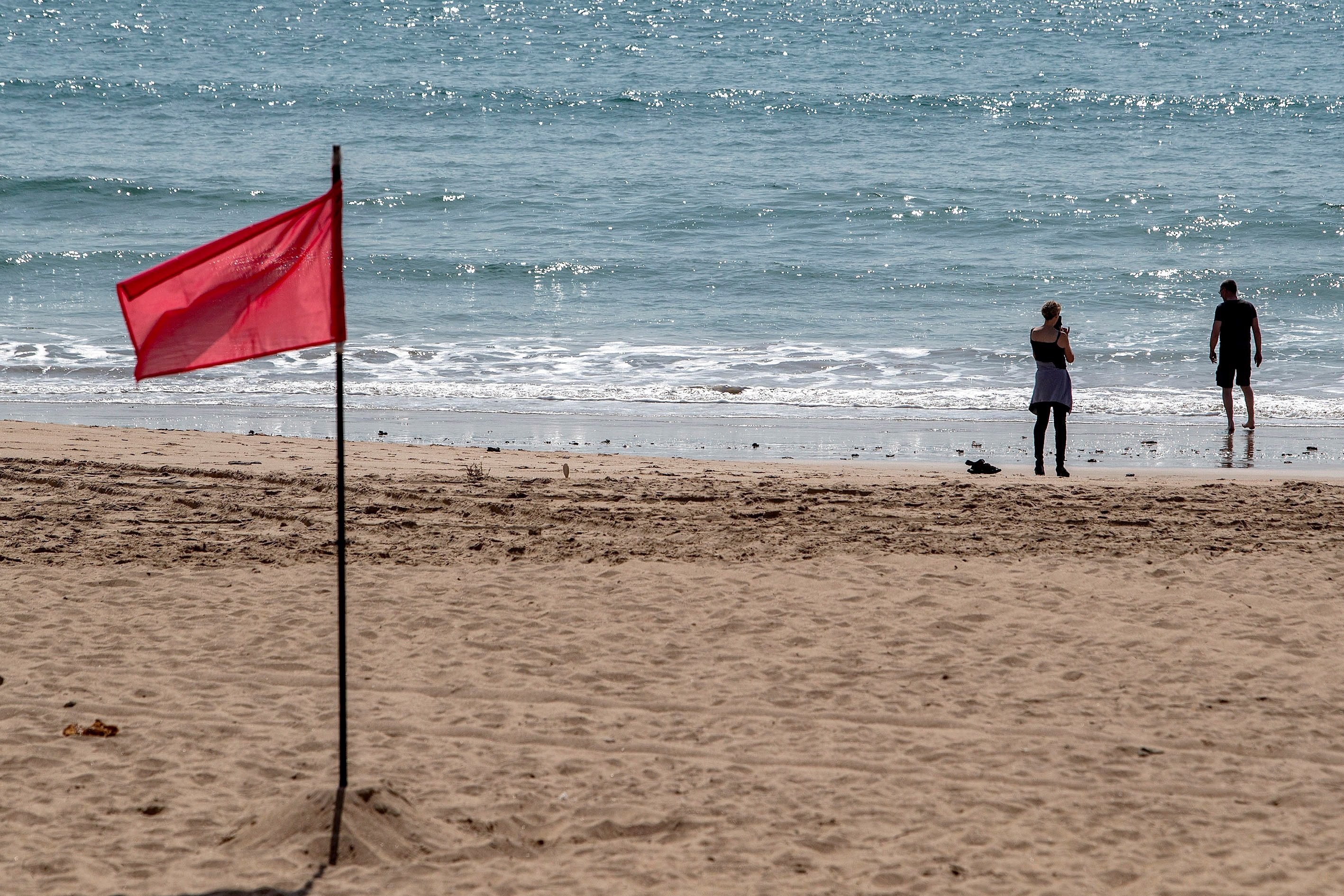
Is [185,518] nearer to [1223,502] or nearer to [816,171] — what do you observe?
[1223,502]

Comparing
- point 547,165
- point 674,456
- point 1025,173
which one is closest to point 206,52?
point 547,165

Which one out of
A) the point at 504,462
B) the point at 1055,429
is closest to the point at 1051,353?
the point at 1055,429

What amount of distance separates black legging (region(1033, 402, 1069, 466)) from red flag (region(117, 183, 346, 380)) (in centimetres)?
708

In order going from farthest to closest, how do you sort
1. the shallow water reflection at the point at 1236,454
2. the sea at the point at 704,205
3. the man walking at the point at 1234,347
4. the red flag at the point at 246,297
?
1. the sea at the point at 704,205
2. the man walking at the point at 1234,347
3. the shallow water reflection at the point at 1236,454
4. the red flag at the point at 246,297

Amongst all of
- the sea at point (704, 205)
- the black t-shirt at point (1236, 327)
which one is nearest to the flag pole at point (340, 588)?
the sea at point (704, 205)


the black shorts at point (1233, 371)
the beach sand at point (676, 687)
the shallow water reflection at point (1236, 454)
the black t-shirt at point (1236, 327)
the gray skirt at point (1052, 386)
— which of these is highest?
the black t-shirt at point (1236, 327)

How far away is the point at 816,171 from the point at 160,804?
27.8m

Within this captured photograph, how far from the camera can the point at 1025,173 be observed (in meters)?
30.3

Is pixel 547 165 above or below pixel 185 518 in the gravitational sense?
above

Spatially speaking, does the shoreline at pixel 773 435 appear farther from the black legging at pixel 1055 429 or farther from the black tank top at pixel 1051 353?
the black tank top at pixel 1051 353

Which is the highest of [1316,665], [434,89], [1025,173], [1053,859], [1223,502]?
[434,89]

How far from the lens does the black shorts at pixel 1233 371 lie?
39.0 ft

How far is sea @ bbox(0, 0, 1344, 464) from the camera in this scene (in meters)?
13.8

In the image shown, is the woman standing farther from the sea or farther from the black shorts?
the black shorts
